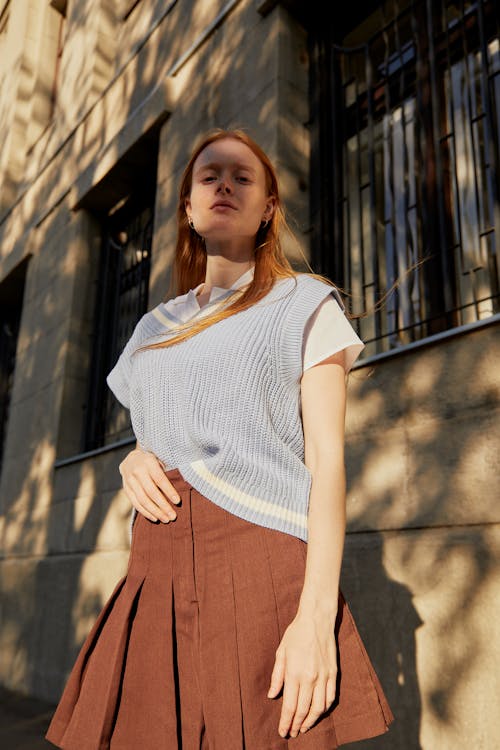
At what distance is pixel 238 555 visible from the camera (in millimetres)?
1296

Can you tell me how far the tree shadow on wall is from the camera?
2756 mm

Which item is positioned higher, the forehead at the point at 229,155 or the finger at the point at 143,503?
the forehead at the point at 229,155

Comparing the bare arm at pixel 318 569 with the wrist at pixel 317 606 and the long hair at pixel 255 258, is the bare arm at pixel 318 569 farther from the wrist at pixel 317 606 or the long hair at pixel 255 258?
the long hair at pixel 255 258

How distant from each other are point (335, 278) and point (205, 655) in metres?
3.20

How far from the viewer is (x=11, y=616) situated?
6.29 meters

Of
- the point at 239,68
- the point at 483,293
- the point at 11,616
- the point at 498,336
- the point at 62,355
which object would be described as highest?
the point at 239,68

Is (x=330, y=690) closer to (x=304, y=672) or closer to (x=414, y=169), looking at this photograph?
(x=304, y=672)

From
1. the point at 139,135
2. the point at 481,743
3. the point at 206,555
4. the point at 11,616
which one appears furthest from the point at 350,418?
the point at 11,616

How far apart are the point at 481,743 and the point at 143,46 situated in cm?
645

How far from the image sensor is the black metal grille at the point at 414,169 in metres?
3.42

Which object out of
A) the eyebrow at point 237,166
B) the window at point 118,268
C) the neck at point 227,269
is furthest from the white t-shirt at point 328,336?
the window at point 118,268

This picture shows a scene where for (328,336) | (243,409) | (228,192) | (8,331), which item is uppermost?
(8,331)

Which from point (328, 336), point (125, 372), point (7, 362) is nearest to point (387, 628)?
point (125, 372)

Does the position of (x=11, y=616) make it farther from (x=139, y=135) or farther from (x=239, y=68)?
(x=239, y=68)
